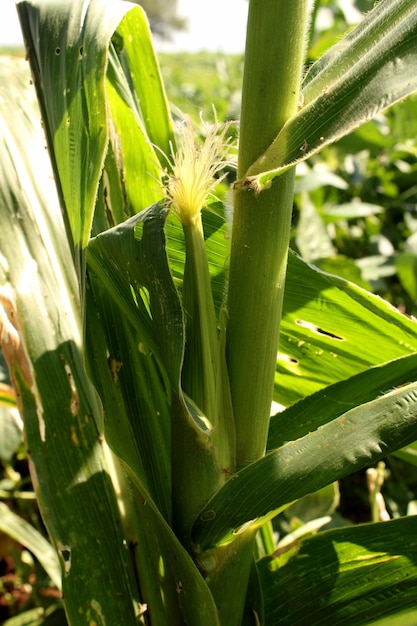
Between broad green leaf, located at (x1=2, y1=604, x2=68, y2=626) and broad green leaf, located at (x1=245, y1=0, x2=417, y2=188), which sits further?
broad green leaf, located at (x1=2, y1=604, x2=68, y2=626)

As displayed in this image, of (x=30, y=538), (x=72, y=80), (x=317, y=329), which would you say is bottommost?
(x=30, y=538)

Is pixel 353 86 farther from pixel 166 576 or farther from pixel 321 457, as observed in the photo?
pixel 166 576

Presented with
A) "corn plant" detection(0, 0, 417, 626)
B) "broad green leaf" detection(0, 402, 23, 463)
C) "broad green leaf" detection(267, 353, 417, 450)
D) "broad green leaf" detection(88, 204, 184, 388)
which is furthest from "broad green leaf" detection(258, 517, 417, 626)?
"broad green leaf" detection(0, 402, 23, 463)

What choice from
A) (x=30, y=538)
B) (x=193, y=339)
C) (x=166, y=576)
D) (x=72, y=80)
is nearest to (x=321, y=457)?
(x=193, y=339)

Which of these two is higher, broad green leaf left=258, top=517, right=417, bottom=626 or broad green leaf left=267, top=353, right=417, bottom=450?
broad green leaf left=267, top=353, right=417, bottom=450

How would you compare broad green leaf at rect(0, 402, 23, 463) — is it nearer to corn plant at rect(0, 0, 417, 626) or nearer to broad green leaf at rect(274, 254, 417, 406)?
corn plant at rect(0, 0, 417, 626)

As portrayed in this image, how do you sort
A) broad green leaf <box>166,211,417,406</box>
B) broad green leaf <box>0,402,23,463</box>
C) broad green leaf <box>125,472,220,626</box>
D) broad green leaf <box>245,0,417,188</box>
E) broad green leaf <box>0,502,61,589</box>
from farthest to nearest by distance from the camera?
broad green leaf <box>0,402,23,463</box>
broad green leaf <box>0,502,61,589</box>
broad green leaf <box>166,211,417,406</box>
broad green leaf <box>125,472,220,626</box>
broad green leaf <box>245,0,417,188</box>

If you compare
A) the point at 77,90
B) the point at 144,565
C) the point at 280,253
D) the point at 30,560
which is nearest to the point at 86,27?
the point at 77,90

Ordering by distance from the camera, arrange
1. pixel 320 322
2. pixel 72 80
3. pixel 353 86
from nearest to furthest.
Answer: pixel 353 86 < pixel 72 80 < pixel 320 322
